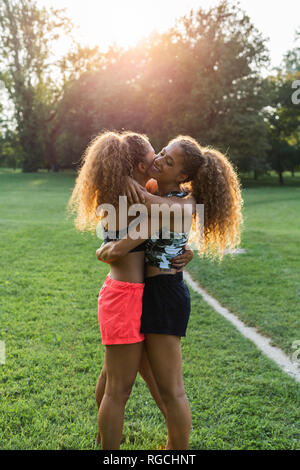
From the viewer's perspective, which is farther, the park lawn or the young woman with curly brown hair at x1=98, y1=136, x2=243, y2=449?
the park lawn

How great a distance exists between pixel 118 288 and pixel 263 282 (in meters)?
5.28

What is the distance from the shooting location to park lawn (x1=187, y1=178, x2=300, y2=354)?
5.24m

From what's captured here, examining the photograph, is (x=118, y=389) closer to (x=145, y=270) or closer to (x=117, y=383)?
(x=117, y=383)

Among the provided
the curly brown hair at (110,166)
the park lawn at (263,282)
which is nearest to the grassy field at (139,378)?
the park lawn at (263,282)

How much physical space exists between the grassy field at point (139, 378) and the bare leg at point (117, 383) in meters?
0.59

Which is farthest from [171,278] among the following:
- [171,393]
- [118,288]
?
[171,393]

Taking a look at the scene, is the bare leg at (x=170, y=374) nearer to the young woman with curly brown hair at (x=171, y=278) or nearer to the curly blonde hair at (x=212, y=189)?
the young woman with curly brown hair at (x=171, y=278)

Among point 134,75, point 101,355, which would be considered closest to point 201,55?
point 134,75

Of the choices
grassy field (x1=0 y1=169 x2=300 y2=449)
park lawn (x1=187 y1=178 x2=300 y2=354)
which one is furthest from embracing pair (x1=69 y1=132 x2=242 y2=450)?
park lawn (x1=187 y1=178 x2=300 y2=354)

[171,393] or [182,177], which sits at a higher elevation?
[182,177]

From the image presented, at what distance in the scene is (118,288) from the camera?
7.46 ft

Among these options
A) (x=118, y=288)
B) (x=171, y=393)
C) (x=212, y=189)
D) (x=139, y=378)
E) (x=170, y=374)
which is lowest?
(x=139, y=378)

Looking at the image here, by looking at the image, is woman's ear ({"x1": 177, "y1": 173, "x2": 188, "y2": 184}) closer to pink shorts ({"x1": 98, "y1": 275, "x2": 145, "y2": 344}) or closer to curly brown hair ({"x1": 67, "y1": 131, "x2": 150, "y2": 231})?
curly brown hair ({"x1": 67, "y1": 131, "x2": 150, "y2": 231})

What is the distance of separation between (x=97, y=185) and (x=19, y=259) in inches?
265
